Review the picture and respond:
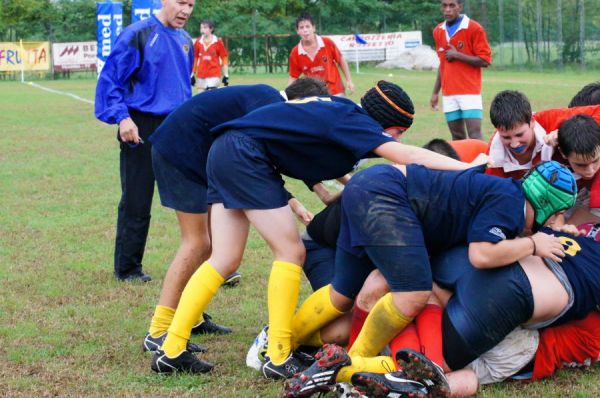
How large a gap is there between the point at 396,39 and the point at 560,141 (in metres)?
36.6

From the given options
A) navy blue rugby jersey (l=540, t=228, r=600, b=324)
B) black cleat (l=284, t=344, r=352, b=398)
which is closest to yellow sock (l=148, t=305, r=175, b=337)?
black cleat (l=284, t=344, r=352, b=398)

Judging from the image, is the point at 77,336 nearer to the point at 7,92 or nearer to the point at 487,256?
the point at 487,256

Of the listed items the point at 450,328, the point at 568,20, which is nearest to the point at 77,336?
the point at 450,328

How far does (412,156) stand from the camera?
4.26 metres

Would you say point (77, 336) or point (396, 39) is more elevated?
point (396, 39)

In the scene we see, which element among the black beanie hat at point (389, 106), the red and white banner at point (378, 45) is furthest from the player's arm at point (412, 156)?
the red and white banner at point (378, 45)

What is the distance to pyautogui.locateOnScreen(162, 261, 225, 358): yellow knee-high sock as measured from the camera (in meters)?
4.48

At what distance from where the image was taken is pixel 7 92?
2894 cm

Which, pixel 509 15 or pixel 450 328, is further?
pixel 509 15

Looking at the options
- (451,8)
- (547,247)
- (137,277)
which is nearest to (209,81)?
(451,8)

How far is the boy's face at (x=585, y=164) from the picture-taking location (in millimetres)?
4594

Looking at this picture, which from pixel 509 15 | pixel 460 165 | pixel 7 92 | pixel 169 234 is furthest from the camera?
pixel 509 15

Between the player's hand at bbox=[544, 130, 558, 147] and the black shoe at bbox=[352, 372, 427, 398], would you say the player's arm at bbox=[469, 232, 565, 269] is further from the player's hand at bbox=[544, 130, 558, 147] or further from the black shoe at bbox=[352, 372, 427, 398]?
the player's hand at bbox=[544, 130, 558, 147]

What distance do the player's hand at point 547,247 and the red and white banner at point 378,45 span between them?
3643 centimetres
